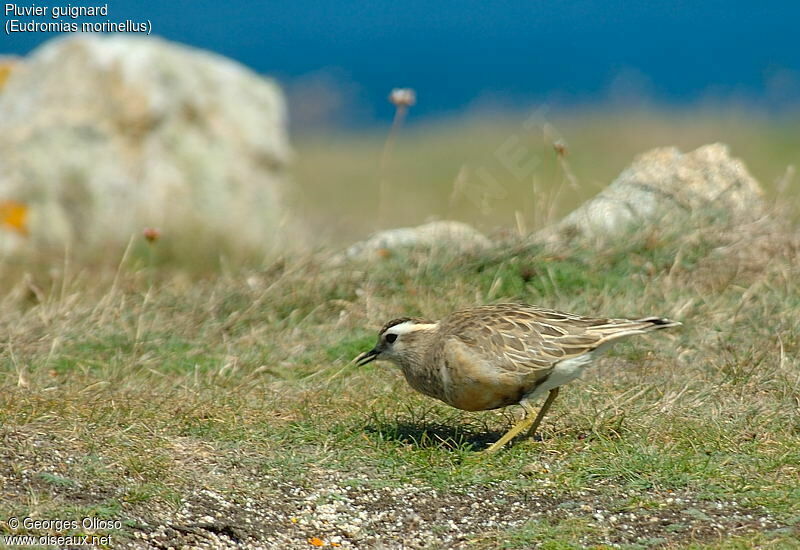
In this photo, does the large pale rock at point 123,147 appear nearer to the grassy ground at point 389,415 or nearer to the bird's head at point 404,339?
the grassy ground at point 389,415

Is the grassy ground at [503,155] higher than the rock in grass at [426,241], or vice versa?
the rock in grass at [426,241]

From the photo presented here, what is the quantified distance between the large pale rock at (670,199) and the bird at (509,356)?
2.95 m

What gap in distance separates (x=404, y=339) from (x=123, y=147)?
6314 millimetres

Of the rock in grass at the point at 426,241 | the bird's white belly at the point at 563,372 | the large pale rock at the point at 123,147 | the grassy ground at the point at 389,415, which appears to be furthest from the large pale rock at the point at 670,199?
the large pale rock at the point at 123,147

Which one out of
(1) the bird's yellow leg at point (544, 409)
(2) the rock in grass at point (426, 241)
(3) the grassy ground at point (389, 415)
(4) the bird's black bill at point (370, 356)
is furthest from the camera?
(2) the rock in grass at point (426, 241)

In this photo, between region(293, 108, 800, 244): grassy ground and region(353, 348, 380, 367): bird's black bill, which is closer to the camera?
region(353, 348, 380, 367): bird's black bill

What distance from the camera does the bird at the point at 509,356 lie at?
5.55m

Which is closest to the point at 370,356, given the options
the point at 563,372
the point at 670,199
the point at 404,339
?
the point at 404,339

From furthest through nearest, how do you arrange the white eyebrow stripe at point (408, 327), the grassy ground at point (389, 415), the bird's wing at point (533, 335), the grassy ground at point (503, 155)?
1. the grassy ground at point (503, 155)
2. the white eyebrow stripe at point (408, 327)
3. the bird's wing at point (533, 335)
4. the grassy ground at point (389, 415)

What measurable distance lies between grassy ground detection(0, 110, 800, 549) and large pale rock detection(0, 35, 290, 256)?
2.15 meters

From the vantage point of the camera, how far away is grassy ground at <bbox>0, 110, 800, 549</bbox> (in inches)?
196

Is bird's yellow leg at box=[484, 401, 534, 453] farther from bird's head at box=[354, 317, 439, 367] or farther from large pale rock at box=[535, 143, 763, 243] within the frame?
large pale rock at box=[535, 143, 763, 243]

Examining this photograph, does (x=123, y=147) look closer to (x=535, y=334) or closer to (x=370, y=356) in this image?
(x=370, y=356)

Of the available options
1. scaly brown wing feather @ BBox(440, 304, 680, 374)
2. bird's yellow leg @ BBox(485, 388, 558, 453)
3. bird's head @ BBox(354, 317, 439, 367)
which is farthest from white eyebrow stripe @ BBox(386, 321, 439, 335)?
bird's yellow leg @ BBox(485, 388, 558, 453)
